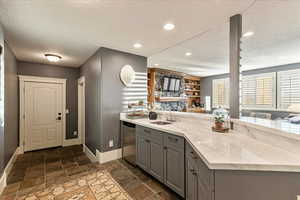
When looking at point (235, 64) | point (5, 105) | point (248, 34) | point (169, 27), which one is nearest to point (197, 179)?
point (235, 64)

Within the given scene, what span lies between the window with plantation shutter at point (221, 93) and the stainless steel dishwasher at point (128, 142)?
530cm

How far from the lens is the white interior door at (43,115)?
12.3 ft

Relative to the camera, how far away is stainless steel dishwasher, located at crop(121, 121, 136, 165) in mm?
2738

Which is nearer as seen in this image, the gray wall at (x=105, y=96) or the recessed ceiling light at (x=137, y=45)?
the recessed ceiling light at (x=137, y=45)

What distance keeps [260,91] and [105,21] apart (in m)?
6.02

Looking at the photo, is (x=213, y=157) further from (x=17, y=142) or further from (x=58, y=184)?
(x=17, y=142)

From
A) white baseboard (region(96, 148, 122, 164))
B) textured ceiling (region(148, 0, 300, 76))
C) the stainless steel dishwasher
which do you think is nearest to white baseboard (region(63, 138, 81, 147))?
white baseboard (region(96, 148, 122, 164))

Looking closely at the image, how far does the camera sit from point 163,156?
2.03m

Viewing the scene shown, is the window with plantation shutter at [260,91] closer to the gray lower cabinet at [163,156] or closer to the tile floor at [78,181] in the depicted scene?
the gray lower cabinet at [163,156]

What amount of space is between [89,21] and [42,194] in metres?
2.59

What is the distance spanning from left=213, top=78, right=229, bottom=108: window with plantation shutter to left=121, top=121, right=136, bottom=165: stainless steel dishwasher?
17.4 ft

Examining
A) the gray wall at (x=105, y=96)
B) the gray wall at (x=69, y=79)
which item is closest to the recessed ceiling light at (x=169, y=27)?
the gray wall at (x=105, y=96)

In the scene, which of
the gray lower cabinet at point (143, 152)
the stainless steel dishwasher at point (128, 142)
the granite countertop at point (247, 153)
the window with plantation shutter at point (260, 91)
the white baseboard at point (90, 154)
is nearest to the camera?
the granite countertop at point (247, 153)

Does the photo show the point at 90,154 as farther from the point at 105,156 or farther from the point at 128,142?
the point at 128,142
